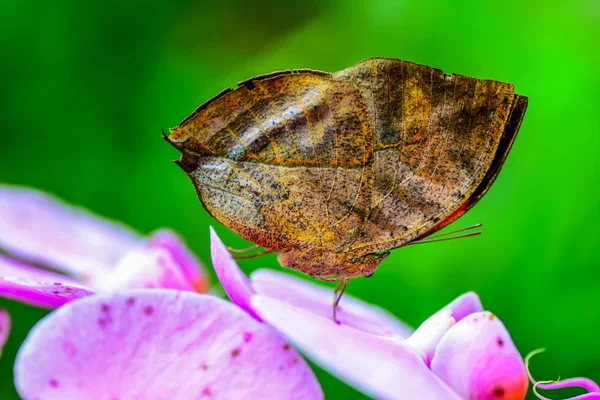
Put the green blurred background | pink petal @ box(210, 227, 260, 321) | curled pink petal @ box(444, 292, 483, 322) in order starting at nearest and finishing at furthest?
1. pink petal @ box(210, 227, 260, 321)
2. curled pink petal @ box(444, 292, 483, 322)
3. the green blurred background

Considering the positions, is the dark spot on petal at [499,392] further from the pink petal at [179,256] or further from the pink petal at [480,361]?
the pink petal at [179,256]

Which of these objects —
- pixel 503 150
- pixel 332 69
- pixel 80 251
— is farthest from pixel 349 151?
pixel 332 69

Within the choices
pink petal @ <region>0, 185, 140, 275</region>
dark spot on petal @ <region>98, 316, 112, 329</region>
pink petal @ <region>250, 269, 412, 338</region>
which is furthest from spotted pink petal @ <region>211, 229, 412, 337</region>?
pink petal @ <region>0, 185, 140, 275</region>

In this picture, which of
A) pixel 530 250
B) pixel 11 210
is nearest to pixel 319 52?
pixel 530 250

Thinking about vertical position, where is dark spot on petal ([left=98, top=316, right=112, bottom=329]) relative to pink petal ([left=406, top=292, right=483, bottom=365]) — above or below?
above

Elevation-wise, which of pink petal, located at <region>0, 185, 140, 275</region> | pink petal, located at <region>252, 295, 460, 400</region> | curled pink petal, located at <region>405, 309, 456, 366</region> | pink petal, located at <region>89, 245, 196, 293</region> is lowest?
pink petal, located at <region>0, 185, 140, 275</region>

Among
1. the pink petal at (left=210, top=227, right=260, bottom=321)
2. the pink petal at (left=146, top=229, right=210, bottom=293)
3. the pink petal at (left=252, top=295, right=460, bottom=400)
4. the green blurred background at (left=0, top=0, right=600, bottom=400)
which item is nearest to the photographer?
the pink petal at (left=252, top=295, right=460, bottom=400)

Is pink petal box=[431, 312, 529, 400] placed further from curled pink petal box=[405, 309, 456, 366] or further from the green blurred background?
the green blurred background
